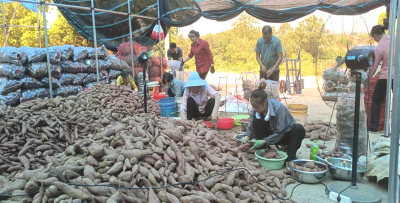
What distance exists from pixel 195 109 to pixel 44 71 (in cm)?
364

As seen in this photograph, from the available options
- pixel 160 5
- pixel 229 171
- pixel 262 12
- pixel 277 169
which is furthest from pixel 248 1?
pixel 229 171

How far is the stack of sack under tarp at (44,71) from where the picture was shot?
5.73 m

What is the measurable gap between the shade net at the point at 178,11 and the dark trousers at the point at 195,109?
420cm

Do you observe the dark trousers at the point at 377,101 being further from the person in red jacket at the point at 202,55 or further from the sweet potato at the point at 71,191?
the sweet potato at the point at 71,191

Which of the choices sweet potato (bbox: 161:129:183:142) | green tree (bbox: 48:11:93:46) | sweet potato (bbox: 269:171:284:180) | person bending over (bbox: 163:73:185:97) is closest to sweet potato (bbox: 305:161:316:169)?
sweet potato (bbox: 269:171:284:180)

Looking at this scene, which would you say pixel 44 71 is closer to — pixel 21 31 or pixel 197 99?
pixel 197 99

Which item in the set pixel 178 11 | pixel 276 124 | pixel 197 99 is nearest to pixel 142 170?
pixel 276 124

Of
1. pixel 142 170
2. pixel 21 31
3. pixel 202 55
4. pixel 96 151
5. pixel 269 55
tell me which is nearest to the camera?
pixel 142 170

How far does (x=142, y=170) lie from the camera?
97.9 inches

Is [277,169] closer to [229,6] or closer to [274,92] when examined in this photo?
[274,92]

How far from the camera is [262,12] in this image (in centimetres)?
802

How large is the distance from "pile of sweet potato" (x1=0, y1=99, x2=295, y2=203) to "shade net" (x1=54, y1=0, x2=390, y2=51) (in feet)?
17.7

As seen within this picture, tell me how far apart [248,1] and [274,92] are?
3.97m

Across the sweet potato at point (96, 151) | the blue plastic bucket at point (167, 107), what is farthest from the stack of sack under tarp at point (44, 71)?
the sweet potato at point (96, 151)
